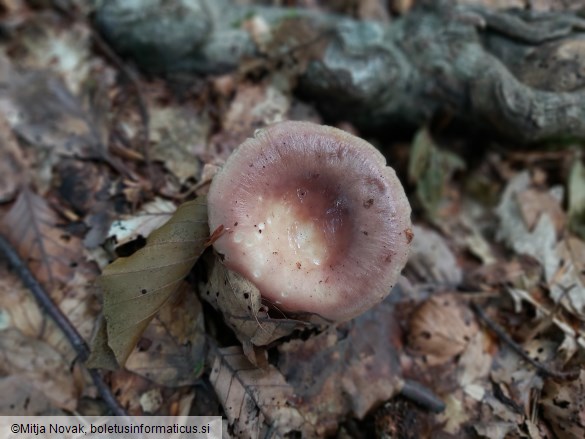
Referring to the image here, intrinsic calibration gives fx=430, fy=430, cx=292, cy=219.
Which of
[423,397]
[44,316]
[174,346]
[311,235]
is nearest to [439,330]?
[423,397]

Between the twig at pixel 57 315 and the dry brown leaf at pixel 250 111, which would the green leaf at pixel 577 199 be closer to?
the dry brown leaf at pixel 250 111

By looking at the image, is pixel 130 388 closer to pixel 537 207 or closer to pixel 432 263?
pixel 432 263

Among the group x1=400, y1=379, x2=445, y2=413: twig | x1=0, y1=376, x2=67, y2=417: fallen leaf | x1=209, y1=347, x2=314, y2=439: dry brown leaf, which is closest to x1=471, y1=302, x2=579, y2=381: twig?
x1=400, y1=379, x2=445, y2=413: twig

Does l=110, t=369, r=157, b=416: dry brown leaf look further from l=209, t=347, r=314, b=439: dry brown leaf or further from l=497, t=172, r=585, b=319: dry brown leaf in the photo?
l=497, t=172, r=585, b=319: dry brown leaf

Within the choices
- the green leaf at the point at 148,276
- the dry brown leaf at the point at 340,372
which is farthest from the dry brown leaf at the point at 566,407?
the green leaf at the point at 148,276

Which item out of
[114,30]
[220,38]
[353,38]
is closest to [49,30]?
[114,30]

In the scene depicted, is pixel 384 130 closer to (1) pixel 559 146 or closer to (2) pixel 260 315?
(1) pixel 559 146

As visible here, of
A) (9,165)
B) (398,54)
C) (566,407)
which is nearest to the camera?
(566,407)
